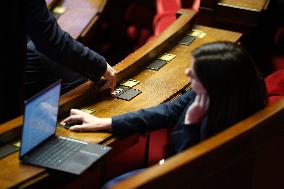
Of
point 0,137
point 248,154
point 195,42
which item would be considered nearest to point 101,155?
point 0,137

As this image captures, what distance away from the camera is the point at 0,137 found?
1866mm

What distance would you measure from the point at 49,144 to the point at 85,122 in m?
0.17

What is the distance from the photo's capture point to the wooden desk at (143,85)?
5.83 ft

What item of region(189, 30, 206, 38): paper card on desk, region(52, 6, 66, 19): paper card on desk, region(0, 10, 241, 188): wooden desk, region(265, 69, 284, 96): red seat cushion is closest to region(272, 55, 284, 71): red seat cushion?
region(0, 10, 241, 188): wooden desk

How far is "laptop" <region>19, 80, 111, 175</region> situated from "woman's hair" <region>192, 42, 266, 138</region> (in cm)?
39

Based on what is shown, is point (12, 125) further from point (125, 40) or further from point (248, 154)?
point (125, 40)

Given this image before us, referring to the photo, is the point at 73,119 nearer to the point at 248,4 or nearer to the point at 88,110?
the point at 88,110

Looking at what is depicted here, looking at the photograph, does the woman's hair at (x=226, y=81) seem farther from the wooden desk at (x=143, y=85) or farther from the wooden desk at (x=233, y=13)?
the wooden desk at (x=233, y=13)

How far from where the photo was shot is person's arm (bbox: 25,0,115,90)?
6.87ft

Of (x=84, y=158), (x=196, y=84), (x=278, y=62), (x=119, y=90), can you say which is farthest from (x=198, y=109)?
(x=278, y=62)

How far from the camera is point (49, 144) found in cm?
187

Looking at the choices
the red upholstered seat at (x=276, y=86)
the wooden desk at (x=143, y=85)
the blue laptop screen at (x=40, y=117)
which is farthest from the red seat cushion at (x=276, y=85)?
the blue laptop screen at (x=40, y=117)

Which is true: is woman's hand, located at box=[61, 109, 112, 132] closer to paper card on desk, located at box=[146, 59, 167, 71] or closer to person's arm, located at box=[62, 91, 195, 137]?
person's arm, located at box=[62, 91, 195, 137]

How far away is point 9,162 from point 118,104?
54 cm
